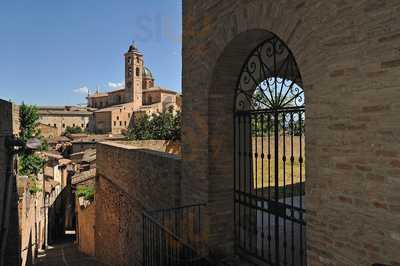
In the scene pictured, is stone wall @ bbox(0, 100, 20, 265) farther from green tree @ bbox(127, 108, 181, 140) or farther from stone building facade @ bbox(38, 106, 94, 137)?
stone building facade @ bbox(38, 106, 94, 137)

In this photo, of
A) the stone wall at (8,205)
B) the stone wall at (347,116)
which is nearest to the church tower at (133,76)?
the stone wall at (8,205)

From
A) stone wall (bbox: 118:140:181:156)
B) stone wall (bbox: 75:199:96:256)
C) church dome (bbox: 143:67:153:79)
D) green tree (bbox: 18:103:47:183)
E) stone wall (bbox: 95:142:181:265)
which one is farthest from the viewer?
church dome (bbox: 143:67:153:79)

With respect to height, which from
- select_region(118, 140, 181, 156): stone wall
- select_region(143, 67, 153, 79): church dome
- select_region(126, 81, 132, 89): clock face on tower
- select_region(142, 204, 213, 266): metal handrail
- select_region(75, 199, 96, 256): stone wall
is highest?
select_region(143, 67, 153, 79): church dome

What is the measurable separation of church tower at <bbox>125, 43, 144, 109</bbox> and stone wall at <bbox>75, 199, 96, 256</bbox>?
48.8 m

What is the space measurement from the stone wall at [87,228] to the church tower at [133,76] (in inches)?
1922

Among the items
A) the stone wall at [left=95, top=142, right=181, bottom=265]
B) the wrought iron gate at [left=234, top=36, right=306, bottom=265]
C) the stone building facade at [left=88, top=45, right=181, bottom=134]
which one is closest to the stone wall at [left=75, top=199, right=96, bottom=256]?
the stone wall at [left=95, top=142, right=181, bottom=265]

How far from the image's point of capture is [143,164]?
7.29m

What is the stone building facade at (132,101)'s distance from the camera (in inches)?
2343

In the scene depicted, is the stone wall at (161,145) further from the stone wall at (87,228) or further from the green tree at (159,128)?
the green tree at (159,128)

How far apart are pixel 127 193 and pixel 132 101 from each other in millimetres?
57306

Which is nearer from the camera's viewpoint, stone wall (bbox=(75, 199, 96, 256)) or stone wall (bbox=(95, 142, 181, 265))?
stone wall (bbox=(95, 142, 181, 265))

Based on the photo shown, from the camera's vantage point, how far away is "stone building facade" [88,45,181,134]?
195 feet

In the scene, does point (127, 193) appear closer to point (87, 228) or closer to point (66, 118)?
point (87, 228)

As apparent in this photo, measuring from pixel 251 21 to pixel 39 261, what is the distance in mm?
15755
